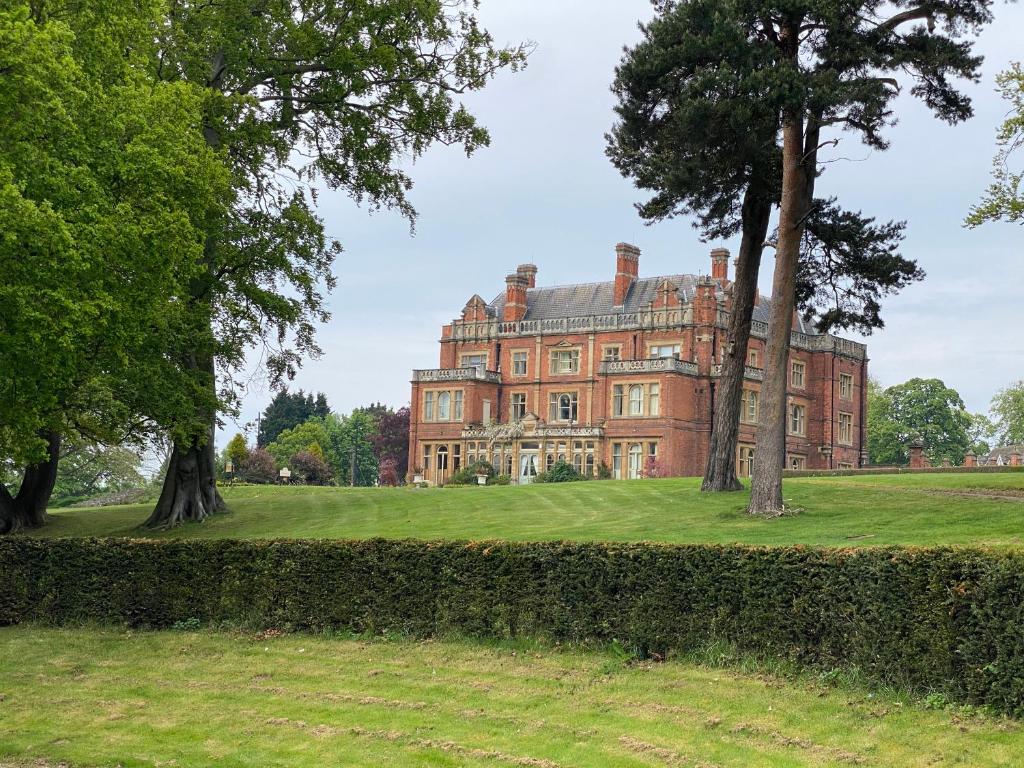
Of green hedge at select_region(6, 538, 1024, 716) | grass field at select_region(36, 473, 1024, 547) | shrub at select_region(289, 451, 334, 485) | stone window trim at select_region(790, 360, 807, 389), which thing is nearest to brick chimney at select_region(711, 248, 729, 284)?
stone window trim at select_region(790, 360, 807, 389)

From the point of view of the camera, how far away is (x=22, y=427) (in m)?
21.0

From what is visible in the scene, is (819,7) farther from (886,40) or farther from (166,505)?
(166,505)

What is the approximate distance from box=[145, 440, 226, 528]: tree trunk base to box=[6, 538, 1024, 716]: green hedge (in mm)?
10004

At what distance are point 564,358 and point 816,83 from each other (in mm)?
47290

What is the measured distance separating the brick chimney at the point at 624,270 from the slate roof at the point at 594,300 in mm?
309

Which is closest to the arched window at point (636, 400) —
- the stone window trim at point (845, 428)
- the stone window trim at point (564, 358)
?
the stone window trim at point (564, 358)

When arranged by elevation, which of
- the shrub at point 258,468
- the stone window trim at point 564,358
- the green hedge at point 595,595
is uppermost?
the stone window trim at point 564,358

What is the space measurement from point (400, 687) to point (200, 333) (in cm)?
1529

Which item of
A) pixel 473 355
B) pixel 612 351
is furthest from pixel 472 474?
pixel 473 355

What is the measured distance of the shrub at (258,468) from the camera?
2294 inches

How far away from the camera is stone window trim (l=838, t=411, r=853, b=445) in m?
69.9

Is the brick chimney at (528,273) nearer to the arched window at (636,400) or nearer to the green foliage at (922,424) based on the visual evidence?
the arched window at (636,400)

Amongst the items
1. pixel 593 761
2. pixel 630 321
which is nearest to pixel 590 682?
pixel 593 761

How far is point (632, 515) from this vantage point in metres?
26.6
